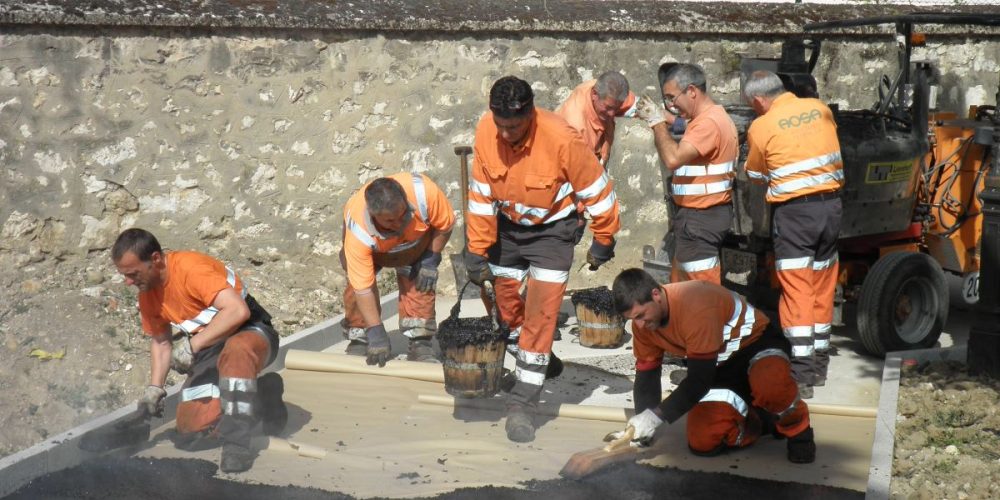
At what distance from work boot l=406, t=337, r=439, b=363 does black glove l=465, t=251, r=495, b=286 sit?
111 centimetres

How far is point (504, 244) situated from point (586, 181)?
623 millimetres

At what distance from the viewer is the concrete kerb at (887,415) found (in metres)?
4.84

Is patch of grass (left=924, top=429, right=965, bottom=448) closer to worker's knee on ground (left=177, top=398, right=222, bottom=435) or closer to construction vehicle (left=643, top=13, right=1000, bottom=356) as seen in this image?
construction vehicle (left=643, top=13, right=1000, bottom=356)

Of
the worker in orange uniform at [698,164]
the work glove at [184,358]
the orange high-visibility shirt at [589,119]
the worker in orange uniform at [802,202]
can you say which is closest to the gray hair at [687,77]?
the worker in orange uniform at [698,164]

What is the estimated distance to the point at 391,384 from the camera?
6.72 meters

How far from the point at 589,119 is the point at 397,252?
1.70 metres

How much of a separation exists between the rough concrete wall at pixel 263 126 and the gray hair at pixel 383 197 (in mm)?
2892

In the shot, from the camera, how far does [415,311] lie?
7242mm

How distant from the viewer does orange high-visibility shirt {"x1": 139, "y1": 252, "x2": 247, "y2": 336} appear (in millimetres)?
5688

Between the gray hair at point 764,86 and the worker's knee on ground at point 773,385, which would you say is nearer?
the worker's knee on ground at point 773,385

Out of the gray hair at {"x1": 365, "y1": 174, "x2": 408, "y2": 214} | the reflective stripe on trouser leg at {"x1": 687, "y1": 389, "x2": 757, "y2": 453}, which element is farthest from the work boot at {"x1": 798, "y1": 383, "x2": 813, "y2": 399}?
the gray hair at {"x1": 365, "y1": 174, "x2": 408, "y2": 214}

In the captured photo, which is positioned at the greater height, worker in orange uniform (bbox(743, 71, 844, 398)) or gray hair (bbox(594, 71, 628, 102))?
gray hair (bbox(594, 71, 628, 102))

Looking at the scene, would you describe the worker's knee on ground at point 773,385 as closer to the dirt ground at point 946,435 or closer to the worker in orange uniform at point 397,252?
the dirt ground at point 946,435

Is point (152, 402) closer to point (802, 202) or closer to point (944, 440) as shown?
point (802, 202)
